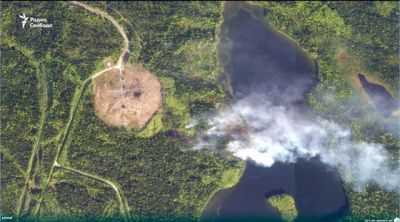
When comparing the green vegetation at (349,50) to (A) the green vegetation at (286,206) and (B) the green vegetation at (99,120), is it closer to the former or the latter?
(A) the green vegetation at (286,206)

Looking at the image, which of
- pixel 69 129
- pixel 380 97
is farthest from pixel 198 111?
pixel 380 97

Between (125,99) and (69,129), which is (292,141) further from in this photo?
(69,129)

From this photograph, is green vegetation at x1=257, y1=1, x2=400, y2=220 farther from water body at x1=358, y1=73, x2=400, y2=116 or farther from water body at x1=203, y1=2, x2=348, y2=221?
water body at x1=203, y1=2, x2=348, y2=221

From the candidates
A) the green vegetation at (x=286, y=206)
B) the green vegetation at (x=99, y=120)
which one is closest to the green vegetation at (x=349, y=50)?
the green vegetation at (x=286, y=206)

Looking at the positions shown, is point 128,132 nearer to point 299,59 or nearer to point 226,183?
point 226,183

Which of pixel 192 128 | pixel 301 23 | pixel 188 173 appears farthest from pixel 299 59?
pixel 188 173

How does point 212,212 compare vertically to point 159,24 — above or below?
below

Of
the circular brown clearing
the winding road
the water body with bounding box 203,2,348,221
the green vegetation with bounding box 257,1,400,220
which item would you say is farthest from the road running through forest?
the green vegetation with bounding box 257,1,400,220
